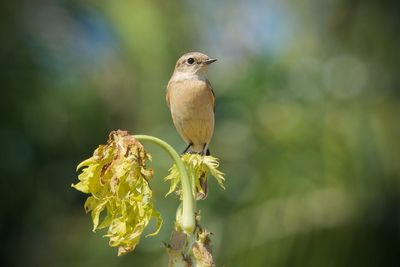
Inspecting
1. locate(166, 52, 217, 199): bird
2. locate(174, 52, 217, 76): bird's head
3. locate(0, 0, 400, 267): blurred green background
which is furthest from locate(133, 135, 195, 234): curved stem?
locate(0, 0, 400, 267): blurred green background

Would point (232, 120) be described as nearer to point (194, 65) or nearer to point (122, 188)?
point (194, 65)

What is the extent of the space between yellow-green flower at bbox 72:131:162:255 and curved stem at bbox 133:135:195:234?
7cm

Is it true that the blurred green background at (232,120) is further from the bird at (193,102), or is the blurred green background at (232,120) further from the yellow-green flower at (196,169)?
the yellow-green flower at (196,169)

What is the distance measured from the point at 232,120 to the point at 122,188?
21.5 ft

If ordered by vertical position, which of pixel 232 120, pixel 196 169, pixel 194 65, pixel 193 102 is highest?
pixel 196 169

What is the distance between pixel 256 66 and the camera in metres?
8.30

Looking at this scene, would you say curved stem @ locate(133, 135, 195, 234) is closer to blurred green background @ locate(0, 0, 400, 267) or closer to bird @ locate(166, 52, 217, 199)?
bird @ locate(166, 52, 217, 199)

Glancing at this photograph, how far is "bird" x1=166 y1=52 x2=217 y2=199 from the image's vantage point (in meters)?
5.37

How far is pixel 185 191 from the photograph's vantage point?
7.58 ft

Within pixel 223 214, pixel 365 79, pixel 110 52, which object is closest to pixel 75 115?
pixel 110 52

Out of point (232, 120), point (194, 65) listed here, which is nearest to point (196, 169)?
point (194, 65)

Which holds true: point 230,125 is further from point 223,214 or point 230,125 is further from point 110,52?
point 110,52

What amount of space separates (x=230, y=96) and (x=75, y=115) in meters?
2.73

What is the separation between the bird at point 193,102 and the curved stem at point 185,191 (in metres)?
2.79
